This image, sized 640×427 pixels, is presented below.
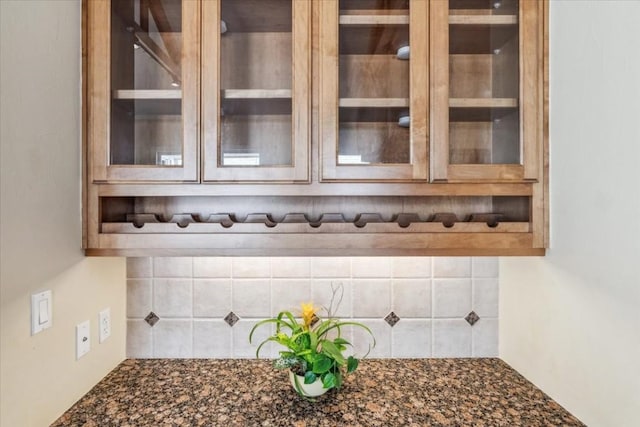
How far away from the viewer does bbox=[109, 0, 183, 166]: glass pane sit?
1105 mm

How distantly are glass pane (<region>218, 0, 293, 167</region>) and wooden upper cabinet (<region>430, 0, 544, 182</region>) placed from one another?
0.45 metres

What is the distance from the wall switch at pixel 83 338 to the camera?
108 centimetres

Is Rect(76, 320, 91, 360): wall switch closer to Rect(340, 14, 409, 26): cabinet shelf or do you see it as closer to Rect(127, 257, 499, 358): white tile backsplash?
Rect(127, 257, 499, 358): white tile backsplash

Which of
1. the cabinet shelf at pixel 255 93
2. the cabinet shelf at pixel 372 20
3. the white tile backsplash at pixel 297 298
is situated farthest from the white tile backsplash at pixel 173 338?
the cabinet shelf at pixel 372 20

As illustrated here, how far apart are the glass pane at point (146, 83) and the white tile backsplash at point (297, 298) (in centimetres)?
47

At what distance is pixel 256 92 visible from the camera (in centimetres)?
112

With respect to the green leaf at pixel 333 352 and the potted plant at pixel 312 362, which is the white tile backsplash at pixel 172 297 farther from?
the green leaf at pixel 333 352

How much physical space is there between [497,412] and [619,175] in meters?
0.72

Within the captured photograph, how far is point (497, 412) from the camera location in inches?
41.1

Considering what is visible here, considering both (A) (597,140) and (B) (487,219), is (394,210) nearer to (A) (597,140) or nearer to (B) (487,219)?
(B) (487,219)

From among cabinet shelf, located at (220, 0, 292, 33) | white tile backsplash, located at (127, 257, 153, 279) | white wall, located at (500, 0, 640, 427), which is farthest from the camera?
white tile backsplash, located at (127, 257, 153, 279)

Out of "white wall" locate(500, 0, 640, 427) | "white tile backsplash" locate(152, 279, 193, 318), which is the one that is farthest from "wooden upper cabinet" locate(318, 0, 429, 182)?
"white tile backsplash" locate(152, 279, 193, 318)

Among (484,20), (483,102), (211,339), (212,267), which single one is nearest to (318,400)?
(211,339)

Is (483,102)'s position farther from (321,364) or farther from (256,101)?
(321,364)
